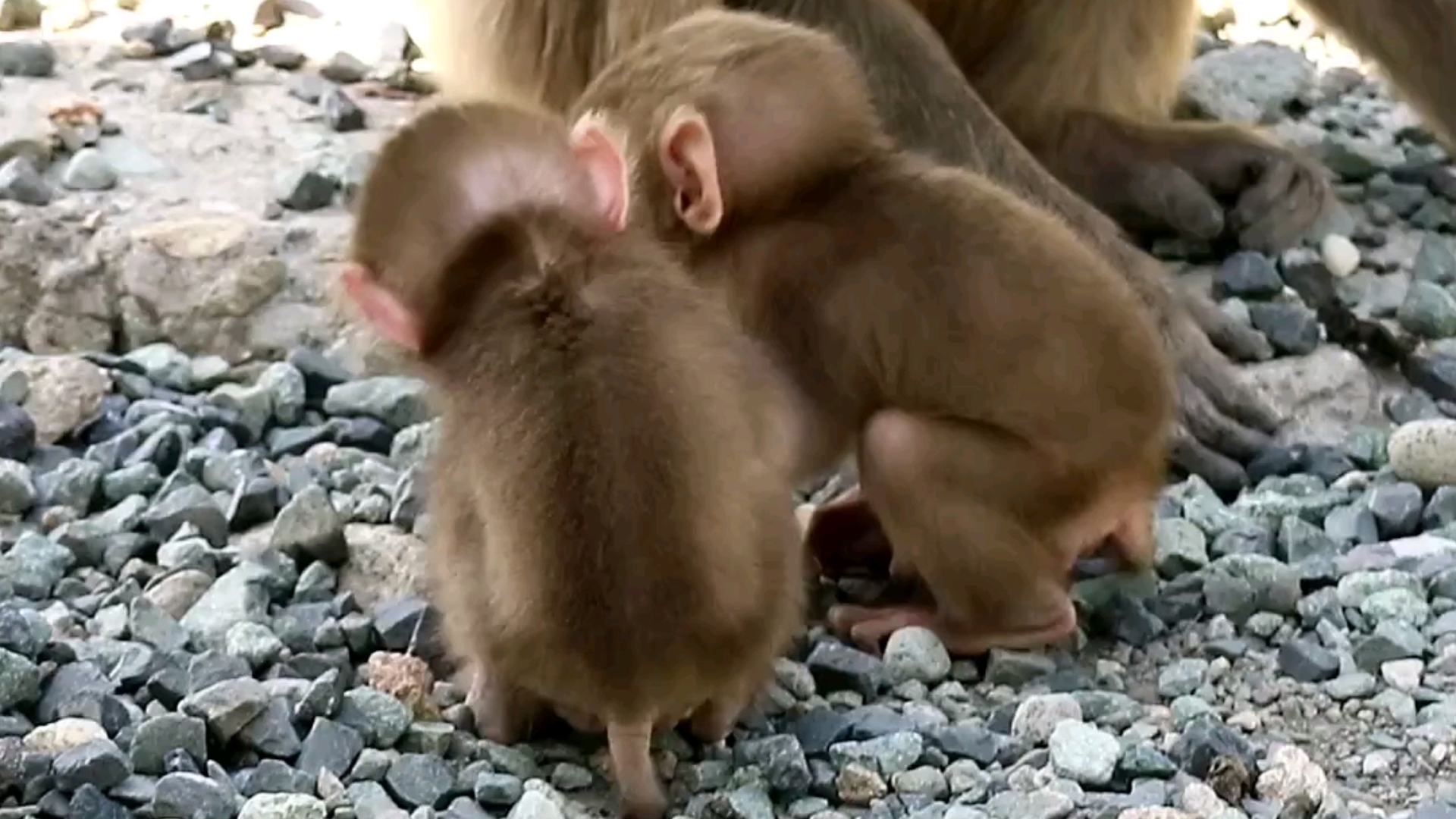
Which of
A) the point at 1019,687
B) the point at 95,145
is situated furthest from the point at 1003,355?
the point at 95,145

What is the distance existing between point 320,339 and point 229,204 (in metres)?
0.36

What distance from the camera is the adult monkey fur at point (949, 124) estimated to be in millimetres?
2674

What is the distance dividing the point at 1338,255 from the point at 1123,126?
364 millimetres

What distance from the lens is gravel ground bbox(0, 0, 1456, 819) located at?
6.15ft

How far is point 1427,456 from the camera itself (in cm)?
253

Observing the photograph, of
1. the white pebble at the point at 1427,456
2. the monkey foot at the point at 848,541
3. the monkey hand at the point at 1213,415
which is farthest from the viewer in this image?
the monkey hand at the point at 1213,415

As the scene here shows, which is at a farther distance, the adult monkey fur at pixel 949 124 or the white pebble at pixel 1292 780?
the adult monkey fur at pixel 949 124

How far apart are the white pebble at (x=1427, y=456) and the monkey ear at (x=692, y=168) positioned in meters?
0.91

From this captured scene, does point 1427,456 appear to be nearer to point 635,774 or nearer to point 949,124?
point 949,124

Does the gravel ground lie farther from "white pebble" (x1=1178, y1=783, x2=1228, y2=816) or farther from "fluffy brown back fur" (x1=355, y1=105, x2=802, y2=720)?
"fluffy brown back fur" (x1=355, y1=105, x2=802, y2=720)

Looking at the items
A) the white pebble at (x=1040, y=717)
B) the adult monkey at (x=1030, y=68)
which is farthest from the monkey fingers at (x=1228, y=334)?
the white pebble at (x=1040, y=717)

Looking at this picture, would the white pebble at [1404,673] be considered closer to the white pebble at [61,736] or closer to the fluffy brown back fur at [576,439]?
the fluffy brown back fur at [576,439]

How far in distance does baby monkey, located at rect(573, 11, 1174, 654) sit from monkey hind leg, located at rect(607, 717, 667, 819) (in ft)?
1.24

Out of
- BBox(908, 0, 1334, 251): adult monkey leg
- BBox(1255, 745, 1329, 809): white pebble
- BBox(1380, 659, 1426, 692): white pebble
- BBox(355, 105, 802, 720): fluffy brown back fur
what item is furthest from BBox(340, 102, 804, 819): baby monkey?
BBox(908, 0, 1334, 251): adult monkey leg
